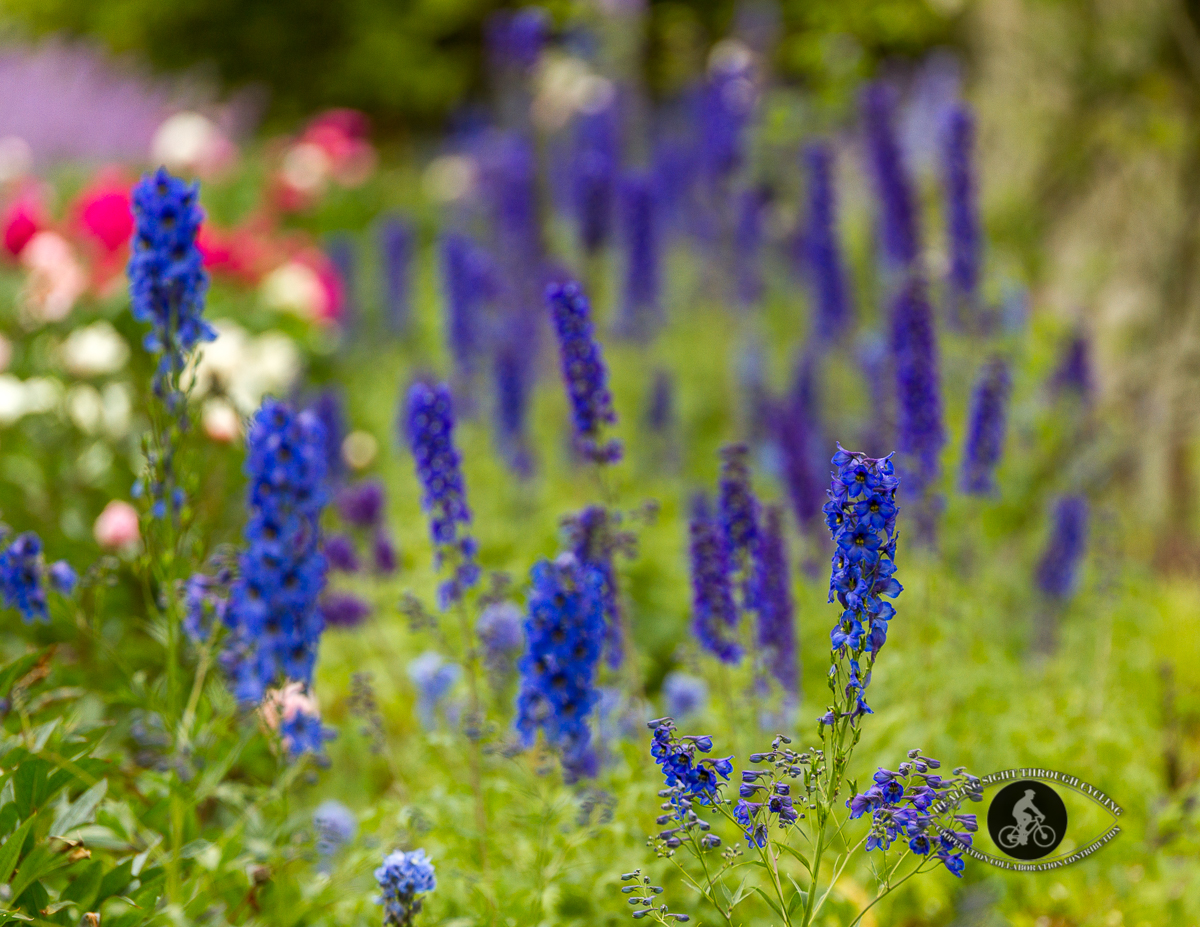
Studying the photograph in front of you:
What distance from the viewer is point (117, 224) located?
184 inches

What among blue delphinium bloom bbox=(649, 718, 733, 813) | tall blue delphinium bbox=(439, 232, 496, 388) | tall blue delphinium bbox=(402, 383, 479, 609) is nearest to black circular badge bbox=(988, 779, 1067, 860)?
blue delphinium bloom bbox=(649, 718, 733, 813)

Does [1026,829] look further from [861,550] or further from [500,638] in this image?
[500,638]

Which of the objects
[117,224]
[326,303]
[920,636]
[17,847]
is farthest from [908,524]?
[117,224]

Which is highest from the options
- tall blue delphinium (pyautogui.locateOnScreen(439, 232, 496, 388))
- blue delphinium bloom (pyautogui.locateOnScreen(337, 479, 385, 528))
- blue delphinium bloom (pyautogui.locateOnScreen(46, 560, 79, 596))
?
tall blue delphinium (pyautogui.locateOnScreen(439, 232, 496, 388))

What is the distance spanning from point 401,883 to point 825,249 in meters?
3.28

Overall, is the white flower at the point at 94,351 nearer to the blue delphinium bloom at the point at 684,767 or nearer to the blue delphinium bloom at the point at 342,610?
the blue delphinium bloom at the point at 342,610

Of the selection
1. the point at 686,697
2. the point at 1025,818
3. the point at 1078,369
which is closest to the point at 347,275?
the point at 1078,369

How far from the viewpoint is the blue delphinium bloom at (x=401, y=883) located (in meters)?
1.61

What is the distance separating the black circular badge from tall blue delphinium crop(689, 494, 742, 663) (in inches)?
24.0

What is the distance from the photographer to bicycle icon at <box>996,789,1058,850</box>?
1.79 m

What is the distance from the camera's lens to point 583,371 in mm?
2150

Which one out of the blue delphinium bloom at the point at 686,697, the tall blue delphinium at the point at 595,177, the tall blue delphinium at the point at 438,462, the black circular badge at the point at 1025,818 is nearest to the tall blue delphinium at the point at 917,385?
the blue delphinium bloom at the point at 686,697

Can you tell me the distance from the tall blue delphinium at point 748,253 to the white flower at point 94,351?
2715mm

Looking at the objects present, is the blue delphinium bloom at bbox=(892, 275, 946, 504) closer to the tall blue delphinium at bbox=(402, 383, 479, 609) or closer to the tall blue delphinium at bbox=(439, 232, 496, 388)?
the tall blue delphinium at bbox=(402, 383, 479, 609)
